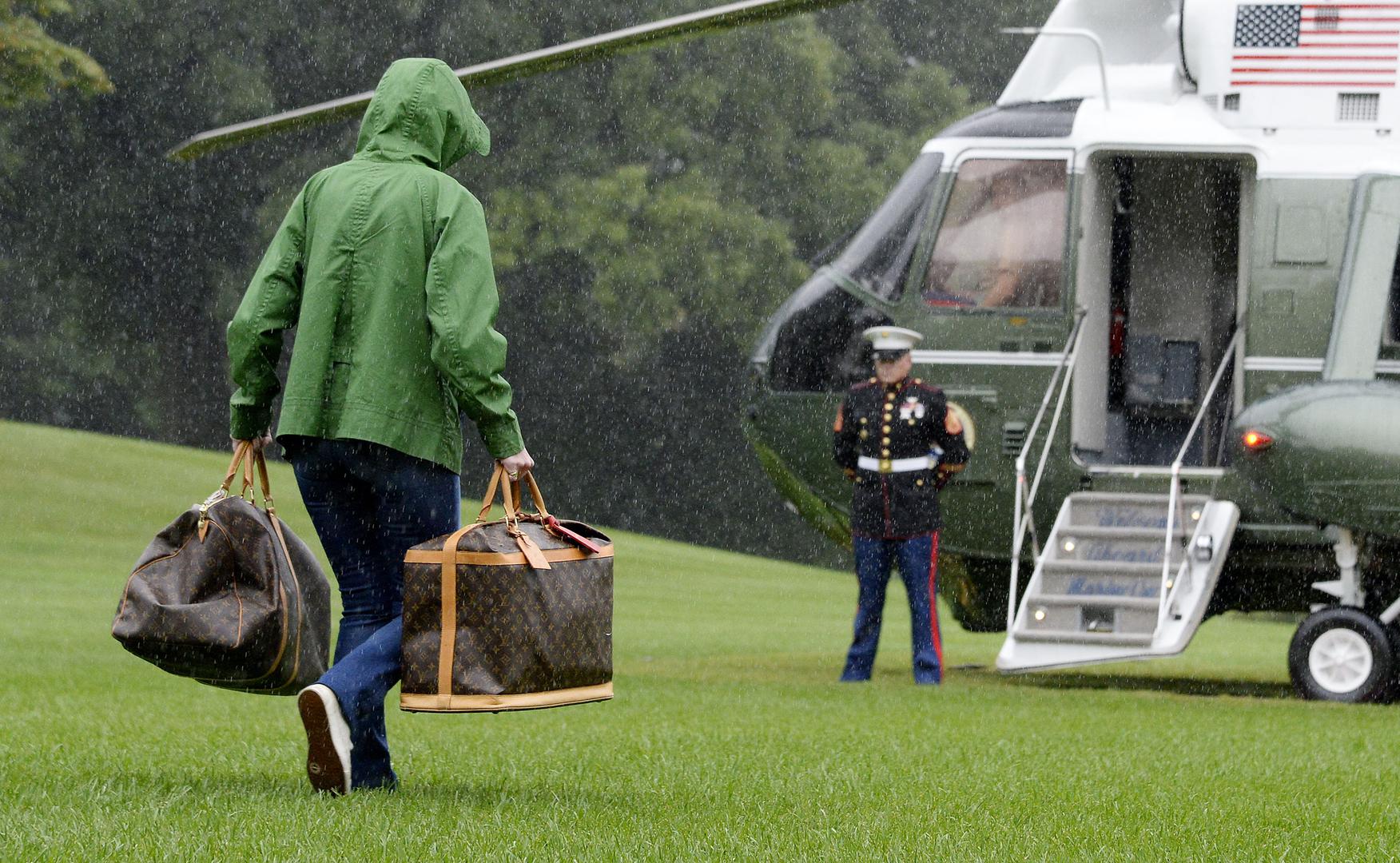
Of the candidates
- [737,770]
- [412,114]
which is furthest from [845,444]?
[412,114]

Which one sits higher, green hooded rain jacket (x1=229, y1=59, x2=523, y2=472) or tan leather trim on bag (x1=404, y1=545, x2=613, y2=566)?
green hooded rain jacket (x1=229, y1=59, x2=523, y2=472)

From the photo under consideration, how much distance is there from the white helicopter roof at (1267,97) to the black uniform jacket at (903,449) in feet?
5.18

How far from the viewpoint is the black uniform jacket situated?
384 inches

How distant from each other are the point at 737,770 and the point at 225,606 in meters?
1.62

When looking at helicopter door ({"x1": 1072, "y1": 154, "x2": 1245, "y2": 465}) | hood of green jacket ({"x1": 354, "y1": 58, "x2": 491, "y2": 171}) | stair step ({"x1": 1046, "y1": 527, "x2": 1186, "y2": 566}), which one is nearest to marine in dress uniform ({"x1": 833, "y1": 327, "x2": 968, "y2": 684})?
stair step ({"x1": 1046, "y1": 527, "x2": 1186, "y2": 566})

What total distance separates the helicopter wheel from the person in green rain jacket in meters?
5.30

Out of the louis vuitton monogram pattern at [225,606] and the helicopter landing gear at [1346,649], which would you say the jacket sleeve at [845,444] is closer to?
the helicopter landing gear at [1346,649]

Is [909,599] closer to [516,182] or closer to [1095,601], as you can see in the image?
[1095,601]

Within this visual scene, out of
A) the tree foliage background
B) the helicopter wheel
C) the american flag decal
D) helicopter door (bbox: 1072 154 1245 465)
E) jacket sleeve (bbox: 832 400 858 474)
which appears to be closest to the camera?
the helicopter wheel

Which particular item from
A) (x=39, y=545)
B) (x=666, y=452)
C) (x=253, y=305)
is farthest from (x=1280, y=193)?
(x=666, y=452)

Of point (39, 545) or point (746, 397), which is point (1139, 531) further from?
point (39, 545)

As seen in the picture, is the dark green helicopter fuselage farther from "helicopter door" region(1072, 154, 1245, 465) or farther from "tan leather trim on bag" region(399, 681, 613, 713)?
"tan leather trim on bag" region(399, 681, 613, 713)

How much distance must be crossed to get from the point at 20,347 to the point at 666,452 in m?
9.76

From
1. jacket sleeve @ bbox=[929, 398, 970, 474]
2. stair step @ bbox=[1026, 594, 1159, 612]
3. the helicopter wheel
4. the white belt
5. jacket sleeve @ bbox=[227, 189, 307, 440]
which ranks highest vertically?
jacket sleeve @ bbox=[227, 189, 307, 440]
